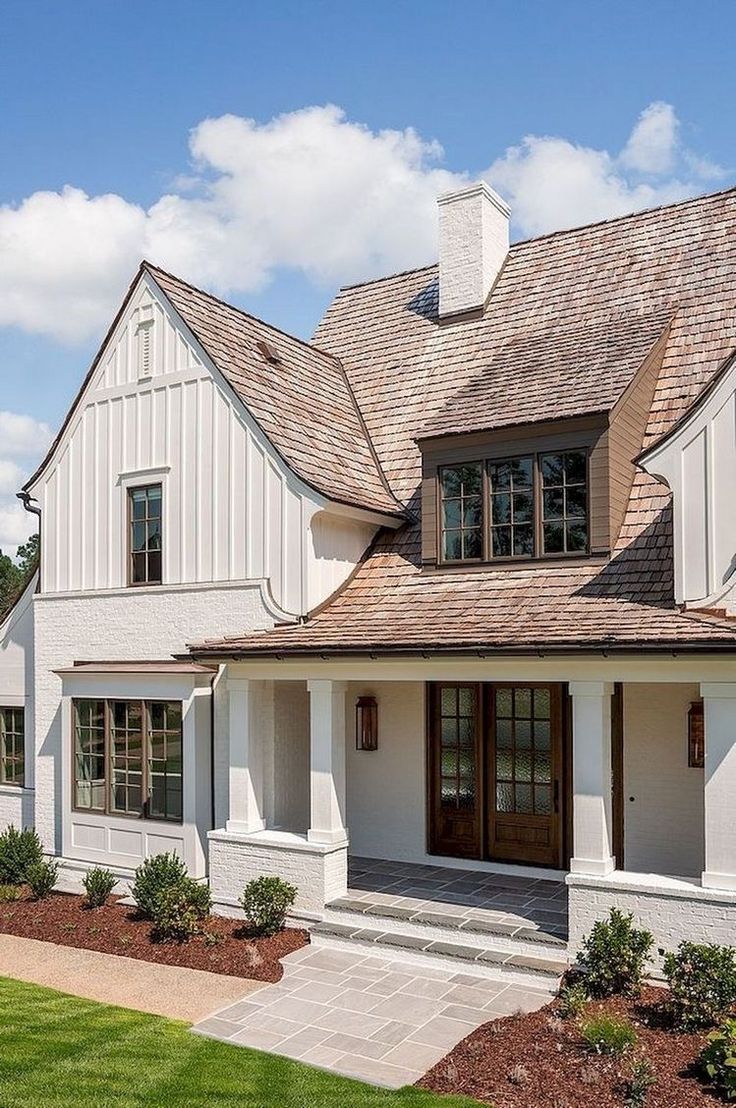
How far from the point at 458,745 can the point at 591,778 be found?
3246 millimetres

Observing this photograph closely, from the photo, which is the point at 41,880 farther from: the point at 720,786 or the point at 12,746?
the point at 720,786

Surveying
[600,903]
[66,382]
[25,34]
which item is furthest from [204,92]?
[600,903]

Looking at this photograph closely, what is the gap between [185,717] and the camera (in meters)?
13.1

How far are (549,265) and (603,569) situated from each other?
7.38 metres

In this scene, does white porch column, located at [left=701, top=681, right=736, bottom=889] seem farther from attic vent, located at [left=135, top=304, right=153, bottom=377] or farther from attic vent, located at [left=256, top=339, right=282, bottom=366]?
attic vent, located at [left=135, top=304, right=153, bottom=377]

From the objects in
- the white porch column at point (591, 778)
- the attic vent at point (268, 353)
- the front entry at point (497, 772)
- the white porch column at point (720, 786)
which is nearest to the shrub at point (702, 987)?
the white porch column at point (720, 786)

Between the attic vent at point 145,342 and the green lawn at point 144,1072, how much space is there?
9.24 m

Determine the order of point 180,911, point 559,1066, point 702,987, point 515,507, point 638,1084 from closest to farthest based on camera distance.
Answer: point 638,1084 < point 559,1066 < point 702,987 < point 180,911 < point 515,507

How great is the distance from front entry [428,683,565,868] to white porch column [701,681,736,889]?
293 cm

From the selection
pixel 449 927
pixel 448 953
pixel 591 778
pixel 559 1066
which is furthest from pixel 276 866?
pixel 559 1066

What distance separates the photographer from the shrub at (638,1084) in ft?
23.3

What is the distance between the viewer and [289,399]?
14742 millimetres

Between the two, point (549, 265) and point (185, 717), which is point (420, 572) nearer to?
point (185, 717)

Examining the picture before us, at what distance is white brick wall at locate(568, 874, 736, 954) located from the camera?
9094mm
